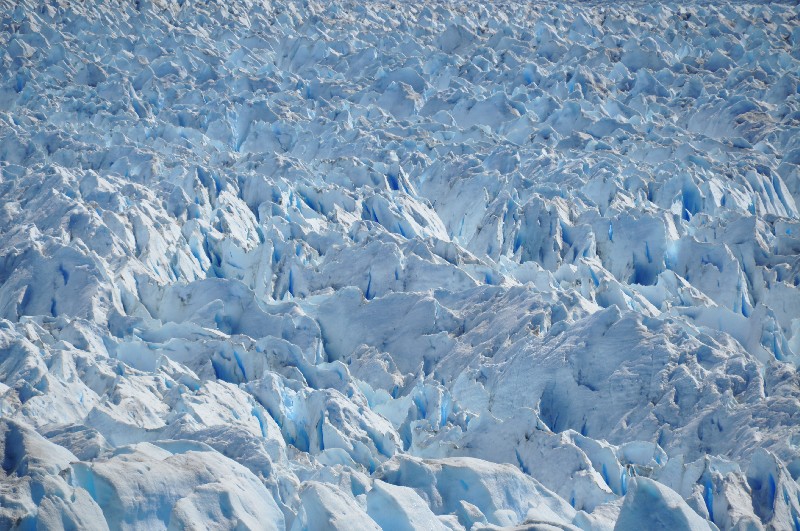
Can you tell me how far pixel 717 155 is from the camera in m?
18.1

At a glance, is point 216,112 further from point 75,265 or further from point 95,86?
point 75,265

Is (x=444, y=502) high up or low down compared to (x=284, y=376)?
up

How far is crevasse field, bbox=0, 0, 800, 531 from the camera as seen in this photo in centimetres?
653

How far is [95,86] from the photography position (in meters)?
22.2

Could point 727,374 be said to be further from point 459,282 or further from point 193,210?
point 193,210

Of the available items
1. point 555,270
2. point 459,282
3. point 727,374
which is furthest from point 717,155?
point 727,374

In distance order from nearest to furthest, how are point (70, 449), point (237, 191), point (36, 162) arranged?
point (70, 449)
point (237, 191)
point (36, 162)

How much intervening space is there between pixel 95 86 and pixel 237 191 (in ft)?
27.8

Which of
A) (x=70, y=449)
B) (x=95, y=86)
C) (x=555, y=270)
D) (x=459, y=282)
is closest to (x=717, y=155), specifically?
(x=555, y=270)

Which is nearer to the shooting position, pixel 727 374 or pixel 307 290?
pixel 727 374

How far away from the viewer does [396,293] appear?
36.9 ft

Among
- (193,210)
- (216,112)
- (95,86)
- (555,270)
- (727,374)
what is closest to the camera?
(727,374)

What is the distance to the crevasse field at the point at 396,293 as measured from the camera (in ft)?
21.4

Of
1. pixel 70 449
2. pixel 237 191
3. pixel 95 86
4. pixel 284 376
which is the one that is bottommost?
pixel 95 86
